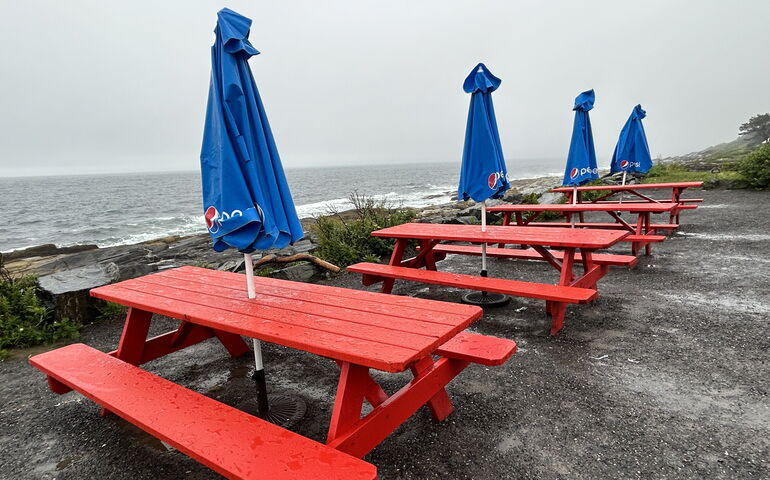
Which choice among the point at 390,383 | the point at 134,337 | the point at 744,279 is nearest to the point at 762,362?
the point at 744,279

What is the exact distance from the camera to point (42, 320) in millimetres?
5086

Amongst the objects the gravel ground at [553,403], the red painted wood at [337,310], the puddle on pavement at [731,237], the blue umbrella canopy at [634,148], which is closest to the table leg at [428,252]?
the gravel ground at [553,403]

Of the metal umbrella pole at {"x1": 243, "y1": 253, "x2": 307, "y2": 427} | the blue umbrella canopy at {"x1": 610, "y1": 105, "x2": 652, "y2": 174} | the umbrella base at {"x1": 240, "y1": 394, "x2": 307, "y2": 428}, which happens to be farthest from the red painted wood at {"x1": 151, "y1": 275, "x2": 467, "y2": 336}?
the blue umbrella canopy at {"x1": 610, "y1": 105, "x2": 652, "y2": 174}

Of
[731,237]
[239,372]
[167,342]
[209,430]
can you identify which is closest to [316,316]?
[209,430]

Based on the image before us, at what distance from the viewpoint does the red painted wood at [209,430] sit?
1.77m

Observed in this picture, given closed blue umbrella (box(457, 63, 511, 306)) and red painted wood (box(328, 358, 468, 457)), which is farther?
→ closed blue umbrella (box(457, 63, 511, 306))

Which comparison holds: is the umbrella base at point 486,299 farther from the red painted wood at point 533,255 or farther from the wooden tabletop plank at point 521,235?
the wooden tabletop plank at point 521,235

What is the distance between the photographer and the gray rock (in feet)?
17.2

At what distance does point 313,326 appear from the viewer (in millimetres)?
2439

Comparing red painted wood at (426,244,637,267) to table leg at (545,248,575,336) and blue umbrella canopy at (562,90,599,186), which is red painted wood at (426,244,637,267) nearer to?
table leg at (545,248,575,336)

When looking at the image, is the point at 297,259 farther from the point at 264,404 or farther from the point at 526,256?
the point at 264,404

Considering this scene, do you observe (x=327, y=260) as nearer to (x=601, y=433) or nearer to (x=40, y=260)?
(x=601, y=433)

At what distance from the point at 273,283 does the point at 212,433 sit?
154cm

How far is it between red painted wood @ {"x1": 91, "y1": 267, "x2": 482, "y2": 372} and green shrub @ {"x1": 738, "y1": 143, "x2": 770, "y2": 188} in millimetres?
16280
